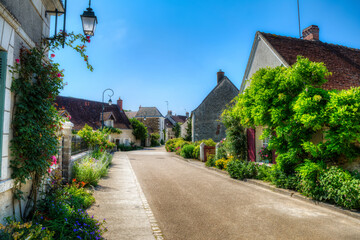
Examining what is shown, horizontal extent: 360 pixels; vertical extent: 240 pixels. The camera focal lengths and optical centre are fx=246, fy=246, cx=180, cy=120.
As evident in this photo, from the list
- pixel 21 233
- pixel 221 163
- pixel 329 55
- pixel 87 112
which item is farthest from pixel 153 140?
pixel 21 233

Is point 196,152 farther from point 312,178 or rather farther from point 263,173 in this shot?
point 312,178

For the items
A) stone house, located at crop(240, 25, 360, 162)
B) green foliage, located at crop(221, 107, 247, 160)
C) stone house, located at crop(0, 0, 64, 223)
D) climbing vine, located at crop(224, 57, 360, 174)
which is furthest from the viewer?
green foliage, located at crop(221, 107, 247, 160)

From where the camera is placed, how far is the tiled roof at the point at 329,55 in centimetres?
1095

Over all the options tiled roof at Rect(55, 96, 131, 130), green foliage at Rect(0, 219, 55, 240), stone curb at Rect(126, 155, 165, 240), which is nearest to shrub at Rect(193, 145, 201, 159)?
stone curb at Rect(126, 155, 165, 240)

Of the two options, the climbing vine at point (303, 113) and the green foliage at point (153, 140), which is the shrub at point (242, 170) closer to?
the climbing vine at point (303, 113)

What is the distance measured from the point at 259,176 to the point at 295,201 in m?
3.10

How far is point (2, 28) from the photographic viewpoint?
3.35 meters

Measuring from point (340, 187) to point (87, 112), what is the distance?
37693mm

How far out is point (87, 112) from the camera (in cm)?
3894

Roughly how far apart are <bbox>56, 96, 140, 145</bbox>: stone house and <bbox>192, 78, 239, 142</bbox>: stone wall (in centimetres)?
1510

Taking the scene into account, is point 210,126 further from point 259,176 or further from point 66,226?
point 66,226

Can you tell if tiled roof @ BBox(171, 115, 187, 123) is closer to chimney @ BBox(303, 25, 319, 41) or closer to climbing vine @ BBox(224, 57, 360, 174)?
chimney @ BBox(303, 25, 319, 41)

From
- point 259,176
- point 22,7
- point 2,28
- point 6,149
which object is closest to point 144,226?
point 6,149

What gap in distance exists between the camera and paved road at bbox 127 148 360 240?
15.9ft
